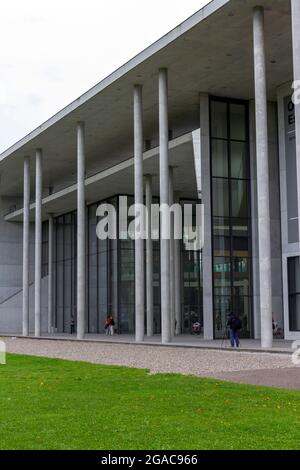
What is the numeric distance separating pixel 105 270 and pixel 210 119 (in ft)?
53.4

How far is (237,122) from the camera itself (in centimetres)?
3053

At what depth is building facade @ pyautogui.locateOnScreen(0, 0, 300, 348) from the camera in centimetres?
2347

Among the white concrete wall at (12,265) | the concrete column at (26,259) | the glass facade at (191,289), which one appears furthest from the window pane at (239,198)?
the white concrete wall at (12,265)

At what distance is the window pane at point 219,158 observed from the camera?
1170 inches

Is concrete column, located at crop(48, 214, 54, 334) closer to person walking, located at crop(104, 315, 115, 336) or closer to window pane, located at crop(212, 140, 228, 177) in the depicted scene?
person walking, located at crop(104, 315, 115, 336)

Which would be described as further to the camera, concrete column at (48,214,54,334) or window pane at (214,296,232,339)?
concrete column at (48,214,54,334)

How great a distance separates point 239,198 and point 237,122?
11.0 ft

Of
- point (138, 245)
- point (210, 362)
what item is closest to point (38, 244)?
point (138, 245)

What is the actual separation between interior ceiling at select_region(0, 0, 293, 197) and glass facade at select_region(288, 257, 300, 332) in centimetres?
769

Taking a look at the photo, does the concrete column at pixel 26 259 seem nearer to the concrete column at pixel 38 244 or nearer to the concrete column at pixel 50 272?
the concrete column at pixel 38 244

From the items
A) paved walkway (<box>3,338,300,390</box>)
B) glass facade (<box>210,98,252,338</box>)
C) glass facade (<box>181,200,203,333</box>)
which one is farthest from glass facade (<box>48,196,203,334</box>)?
paved walkway (<box>3,338,300,390</box>)

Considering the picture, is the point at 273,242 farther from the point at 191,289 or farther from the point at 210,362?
the point at 210,362
